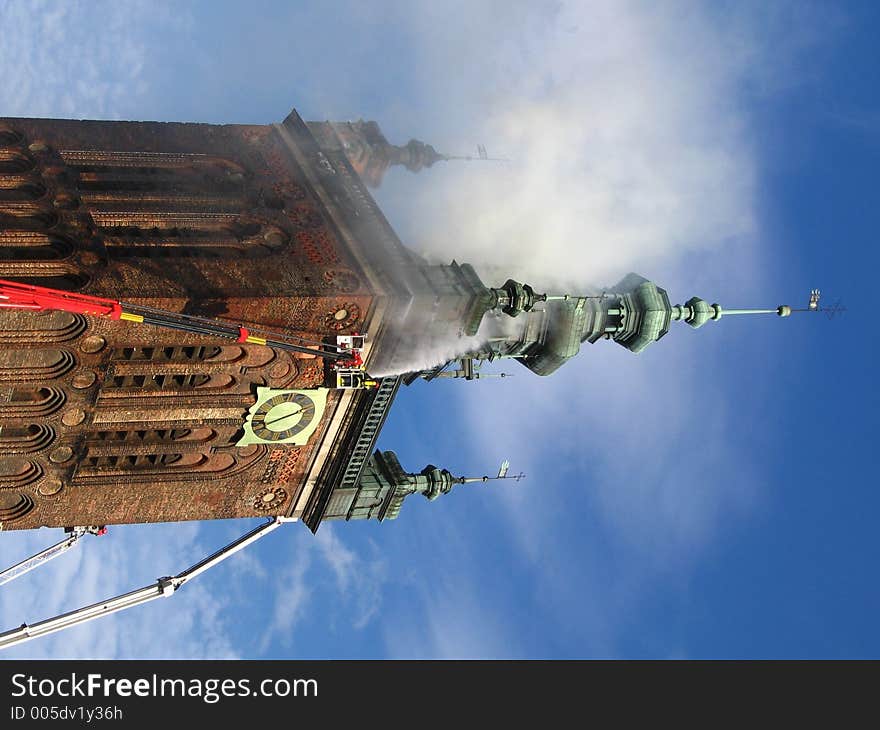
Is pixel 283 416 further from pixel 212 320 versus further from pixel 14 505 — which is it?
pixel 14 505

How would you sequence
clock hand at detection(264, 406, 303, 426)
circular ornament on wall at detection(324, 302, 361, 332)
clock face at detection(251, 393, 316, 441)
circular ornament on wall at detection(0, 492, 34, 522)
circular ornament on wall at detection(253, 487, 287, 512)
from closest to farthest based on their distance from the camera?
circular ornament on wall at detection(324, 302, 361, 332) → circular ornament on wall at detection(0, 492, 34, 522) → clock face at detection(251, 393, 316, 441) → clock hand at detection(264, 406, 303, 426) → circular ornament on wall at detection(253, 487, 287, 512)

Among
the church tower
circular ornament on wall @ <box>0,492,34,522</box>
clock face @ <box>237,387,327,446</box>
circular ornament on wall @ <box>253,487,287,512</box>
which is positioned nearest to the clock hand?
clock face @ <box>237,387,327,446</box>

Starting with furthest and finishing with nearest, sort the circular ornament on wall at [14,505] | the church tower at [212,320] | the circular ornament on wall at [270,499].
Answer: the circular ornament on wall at [270,499] → the circular ornament on wall at [14,505] → the church tower at [212,320]

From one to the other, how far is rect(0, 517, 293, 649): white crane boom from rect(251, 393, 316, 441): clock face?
5883mm

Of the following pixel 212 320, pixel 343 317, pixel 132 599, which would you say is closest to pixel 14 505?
pixel 132 599

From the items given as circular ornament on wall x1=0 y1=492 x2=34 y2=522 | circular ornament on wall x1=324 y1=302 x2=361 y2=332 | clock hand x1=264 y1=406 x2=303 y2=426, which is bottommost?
circular ornament on wall x1=0 y1=492 x2=34 y2=522

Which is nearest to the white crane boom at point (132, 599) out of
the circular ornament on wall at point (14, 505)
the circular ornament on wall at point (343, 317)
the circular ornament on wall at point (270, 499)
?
the circular ornament on wall at point (270, 499)

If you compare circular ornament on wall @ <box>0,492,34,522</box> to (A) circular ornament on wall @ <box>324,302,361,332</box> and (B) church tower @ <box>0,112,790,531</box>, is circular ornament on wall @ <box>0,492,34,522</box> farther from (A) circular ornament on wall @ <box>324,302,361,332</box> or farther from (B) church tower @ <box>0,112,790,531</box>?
(A) circular ornament on wall @ <box>324,302,361,332</box>

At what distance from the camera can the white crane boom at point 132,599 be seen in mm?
41225

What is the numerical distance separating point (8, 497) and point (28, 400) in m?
5.39

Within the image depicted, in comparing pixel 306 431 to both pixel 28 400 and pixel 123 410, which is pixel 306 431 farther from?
pixel 28 400

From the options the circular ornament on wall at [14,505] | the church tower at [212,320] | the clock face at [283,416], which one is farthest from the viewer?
the clock face at [283,416]

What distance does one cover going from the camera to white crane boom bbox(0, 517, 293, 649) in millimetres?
41225

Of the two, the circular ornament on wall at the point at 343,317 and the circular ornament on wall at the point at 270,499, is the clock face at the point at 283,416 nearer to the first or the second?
the circular ornament on wall at the point at 343,317
